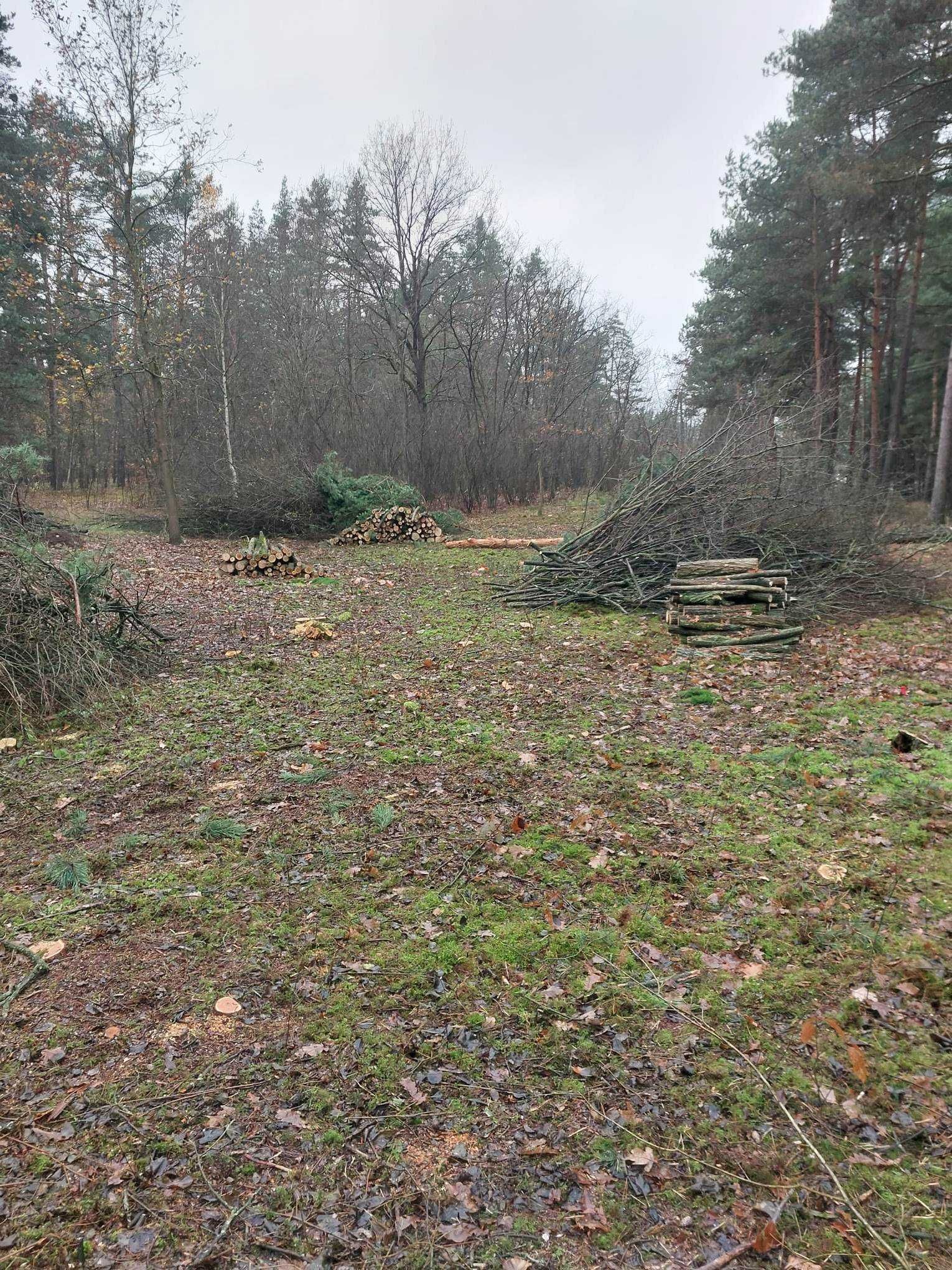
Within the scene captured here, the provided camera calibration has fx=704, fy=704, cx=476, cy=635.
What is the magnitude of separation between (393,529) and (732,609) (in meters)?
9.70

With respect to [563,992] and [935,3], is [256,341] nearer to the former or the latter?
[935,3]

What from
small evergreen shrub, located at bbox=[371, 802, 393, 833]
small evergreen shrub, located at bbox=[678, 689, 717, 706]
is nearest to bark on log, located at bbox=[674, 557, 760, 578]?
small evergreen shrub, located at bbox=[678, 689, 717, 706]

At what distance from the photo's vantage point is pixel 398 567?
12625 millimetres

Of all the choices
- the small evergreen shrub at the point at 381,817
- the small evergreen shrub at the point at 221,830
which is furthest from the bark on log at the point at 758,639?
the small evergreen shrub at the point at 221,830

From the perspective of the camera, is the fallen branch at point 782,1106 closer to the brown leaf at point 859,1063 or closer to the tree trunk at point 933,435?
the brown leaf at point 859,1063

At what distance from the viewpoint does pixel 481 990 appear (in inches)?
103

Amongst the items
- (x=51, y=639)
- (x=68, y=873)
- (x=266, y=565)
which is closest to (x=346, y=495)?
(x=266, y=565)

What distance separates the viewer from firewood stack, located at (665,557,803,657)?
704 cm

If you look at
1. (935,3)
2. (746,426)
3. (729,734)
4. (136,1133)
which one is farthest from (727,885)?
(935,3)

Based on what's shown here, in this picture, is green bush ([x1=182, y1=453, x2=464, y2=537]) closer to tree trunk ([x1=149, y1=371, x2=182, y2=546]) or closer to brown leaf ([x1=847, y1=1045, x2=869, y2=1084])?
tree trunk ([x1=149, y1=371, x2=182, y2=546])

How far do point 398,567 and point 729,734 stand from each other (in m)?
8.47

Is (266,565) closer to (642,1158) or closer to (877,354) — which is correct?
(642,1158)

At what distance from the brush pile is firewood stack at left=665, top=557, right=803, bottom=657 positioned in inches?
251

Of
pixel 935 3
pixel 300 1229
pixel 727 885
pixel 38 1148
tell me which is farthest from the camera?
pixel 935 3
